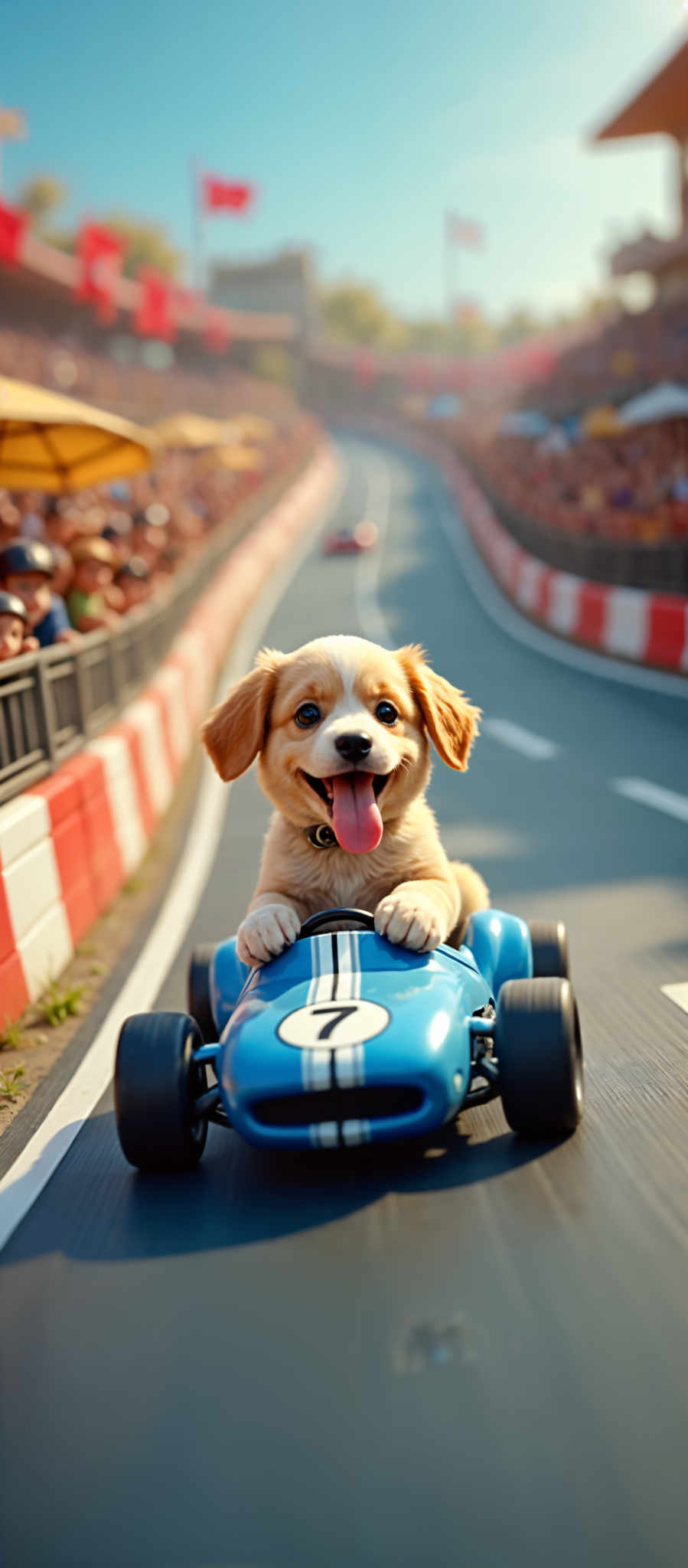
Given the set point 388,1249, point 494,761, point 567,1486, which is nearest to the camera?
point 567,1486

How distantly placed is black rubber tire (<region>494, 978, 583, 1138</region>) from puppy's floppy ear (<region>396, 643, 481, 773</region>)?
2.56 feet

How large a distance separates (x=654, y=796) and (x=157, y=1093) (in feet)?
21.9

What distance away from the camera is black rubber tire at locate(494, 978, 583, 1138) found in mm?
3666

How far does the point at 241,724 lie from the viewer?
4.16 metres

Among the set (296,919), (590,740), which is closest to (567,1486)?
(296,919)

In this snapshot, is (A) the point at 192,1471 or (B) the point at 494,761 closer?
(A) the point at 192,1471

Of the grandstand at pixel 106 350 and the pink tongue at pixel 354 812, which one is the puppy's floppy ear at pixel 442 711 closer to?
the pink tongue at pixel 354 812

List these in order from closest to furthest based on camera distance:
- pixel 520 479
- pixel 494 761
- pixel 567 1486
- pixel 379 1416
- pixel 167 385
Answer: pixel 567 1486, pixel 379 1416, pixel 494 761, pixel 520 479, pixel 167 385

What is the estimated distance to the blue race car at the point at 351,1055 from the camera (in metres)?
3.37

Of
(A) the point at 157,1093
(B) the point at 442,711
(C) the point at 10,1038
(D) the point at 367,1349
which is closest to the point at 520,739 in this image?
(C) the point at 10,1038

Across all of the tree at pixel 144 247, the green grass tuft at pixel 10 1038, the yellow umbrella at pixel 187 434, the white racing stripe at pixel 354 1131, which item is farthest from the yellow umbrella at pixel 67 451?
the tree at pixel 144 247

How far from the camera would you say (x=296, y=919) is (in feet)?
12.9

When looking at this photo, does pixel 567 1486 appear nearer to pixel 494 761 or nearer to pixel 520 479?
pixel 494 761

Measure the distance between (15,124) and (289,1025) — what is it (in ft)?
120
